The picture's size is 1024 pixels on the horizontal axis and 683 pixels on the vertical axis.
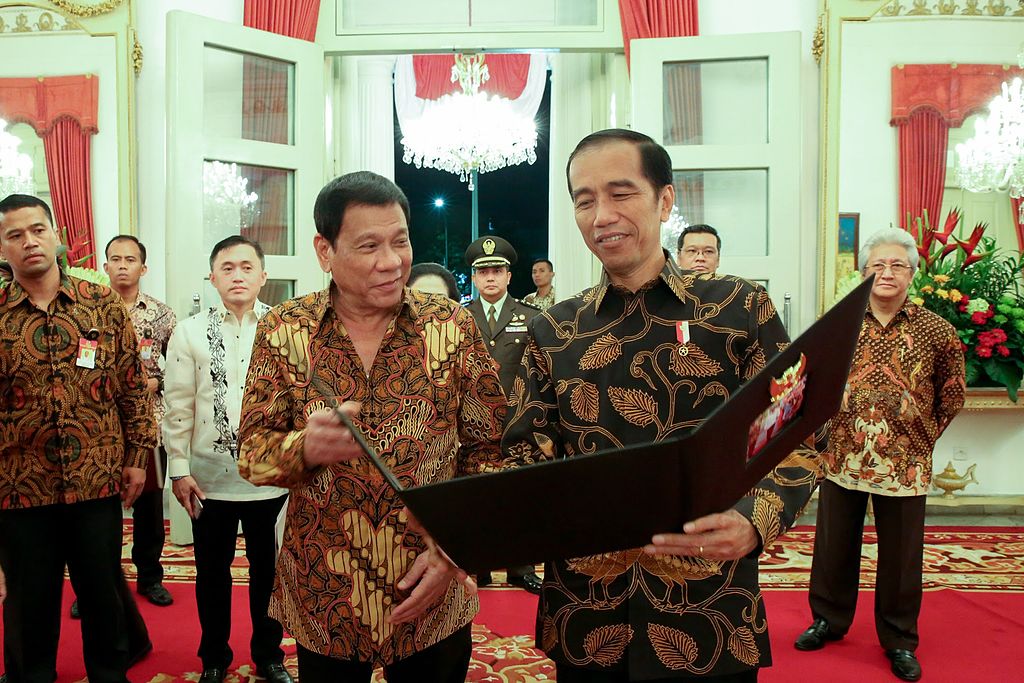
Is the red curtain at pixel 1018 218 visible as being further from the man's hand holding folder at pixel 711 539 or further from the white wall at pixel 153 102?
the white wall at pixel 153 102

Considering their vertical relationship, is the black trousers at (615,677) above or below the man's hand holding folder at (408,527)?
below

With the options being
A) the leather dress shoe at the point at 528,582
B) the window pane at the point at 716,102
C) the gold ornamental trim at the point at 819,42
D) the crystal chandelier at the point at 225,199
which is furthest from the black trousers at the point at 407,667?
the gold ornamental trim at the point at 819,42

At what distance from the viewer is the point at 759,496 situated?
1145mm

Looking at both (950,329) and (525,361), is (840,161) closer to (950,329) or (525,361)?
(950,329)

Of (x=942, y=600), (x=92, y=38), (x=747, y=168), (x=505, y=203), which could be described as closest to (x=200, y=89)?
(x=92, y=38)

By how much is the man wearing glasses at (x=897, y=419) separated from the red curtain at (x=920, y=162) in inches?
87.4

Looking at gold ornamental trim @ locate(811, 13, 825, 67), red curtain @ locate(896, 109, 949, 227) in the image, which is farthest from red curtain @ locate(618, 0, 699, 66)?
red curtain @ locate(896, 109, 949, 227)

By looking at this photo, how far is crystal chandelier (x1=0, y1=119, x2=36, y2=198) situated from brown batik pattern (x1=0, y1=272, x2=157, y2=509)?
276 centimetres

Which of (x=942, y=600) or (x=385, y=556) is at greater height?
(x=385, y=556)

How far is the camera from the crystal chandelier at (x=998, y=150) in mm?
4527

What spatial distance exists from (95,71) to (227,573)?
11.5 ft

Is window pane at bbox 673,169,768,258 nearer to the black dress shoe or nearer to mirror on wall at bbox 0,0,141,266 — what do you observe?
mirror on wall at bbox 0,0,141,266

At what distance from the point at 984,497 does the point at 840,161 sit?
7.26ft

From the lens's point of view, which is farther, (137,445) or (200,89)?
(200,89)
